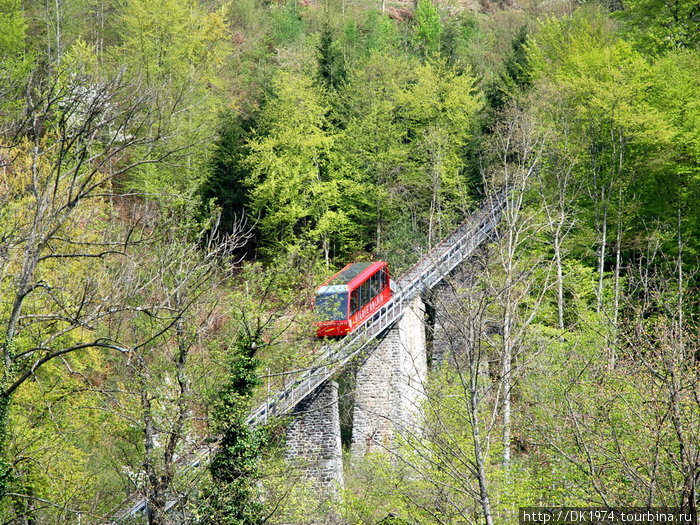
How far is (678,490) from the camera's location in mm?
8438

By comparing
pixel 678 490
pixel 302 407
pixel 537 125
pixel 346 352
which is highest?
pixel 537 125

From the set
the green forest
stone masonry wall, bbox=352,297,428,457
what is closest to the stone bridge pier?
stone masonry wall, bbox=352,297,428,457

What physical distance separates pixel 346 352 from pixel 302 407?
6.11 ft

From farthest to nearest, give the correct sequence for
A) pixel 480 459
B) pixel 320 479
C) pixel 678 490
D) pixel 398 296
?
pixel 398 296, pixel 320 479, pixel 480 459, pixel 678 490

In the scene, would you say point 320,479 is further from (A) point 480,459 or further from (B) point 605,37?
(B) point 605,37

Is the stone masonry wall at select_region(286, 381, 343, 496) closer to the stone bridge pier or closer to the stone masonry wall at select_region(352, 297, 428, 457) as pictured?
the stone bridge pier

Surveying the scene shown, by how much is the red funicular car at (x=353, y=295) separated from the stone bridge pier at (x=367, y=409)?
1048 millimetres

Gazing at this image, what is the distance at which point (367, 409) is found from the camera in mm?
19281

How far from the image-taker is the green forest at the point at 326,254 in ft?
30.3

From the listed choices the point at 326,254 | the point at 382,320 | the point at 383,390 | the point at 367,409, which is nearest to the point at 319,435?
the point at 367,409

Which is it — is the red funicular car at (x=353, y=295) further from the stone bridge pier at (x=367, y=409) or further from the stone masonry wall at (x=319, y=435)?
the stone masonry wall at (x=319, y=435)

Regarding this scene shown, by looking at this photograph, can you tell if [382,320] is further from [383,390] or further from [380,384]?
[383,390]

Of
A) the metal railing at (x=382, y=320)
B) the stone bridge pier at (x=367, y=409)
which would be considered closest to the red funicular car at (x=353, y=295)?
the metal railing at (x=382, y=320)

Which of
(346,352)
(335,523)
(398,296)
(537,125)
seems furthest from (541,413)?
(537,125)
